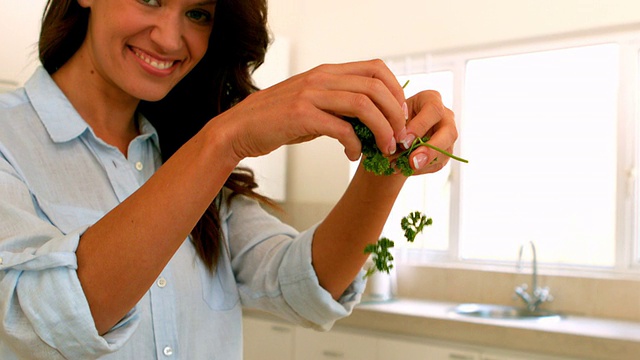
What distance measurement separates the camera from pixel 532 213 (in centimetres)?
355

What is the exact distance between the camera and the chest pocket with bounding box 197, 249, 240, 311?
1287 millimetres

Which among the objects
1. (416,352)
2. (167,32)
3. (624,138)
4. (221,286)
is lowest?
(416,352)

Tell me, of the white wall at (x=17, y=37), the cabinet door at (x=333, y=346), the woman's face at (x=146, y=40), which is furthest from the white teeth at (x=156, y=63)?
the cabinet door at (x=333, y=346)

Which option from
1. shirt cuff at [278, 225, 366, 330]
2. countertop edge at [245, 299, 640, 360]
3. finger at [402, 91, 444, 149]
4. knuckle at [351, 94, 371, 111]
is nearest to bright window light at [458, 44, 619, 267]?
countertop edge at [245, 299, 640, 360]

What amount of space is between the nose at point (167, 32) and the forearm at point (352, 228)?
371 mm

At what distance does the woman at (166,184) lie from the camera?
807 millimetres

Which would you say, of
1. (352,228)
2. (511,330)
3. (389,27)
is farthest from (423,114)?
(389,27)

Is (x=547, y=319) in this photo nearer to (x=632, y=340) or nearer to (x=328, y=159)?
(x=632, y=340)

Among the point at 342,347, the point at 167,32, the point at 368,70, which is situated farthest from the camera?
the point at 342,347

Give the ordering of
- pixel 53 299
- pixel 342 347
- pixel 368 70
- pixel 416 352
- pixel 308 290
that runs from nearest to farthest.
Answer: pixel 53 299
pixel 368 70
pixel 308 290
pixel 416 352
pixel 342 347

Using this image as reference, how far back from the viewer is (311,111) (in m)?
0.84

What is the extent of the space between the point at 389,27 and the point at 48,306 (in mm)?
3427

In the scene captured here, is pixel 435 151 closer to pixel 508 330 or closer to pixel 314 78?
pixel 314 78

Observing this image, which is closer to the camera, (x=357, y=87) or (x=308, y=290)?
(x=357, y=87)
